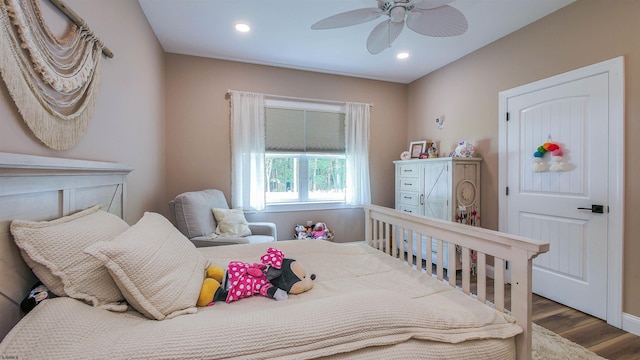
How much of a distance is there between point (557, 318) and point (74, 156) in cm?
352

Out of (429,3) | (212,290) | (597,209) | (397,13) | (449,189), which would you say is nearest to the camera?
(212,290)

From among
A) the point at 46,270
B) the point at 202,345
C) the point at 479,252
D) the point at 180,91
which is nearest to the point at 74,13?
the point at 46,270

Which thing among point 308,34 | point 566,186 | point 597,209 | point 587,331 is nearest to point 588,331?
point 587,331

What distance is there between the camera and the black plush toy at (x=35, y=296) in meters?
0.83

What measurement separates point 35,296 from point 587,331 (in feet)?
10.6

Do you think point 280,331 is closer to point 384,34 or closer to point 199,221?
point 199,221

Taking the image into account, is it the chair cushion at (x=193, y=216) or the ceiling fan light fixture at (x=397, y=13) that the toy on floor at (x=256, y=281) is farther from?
the ceiling fan light fixture at (x=397, y=13)

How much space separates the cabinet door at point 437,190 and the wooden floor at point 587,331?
99cm

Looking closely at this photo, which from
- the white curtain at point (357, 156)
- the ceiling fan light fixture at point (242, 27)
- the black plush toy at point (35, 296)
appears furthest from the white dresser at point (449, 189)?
the black plush toy at point (35, 296)

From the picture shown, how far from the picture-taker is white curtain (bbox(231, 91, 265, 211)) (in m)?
3.28

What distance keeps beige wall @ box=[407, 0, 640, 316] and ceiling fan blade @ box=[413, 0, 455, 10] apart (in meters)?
1.44

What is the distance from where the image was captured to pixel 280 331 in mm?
825

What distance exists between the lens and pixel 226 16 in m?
2.43

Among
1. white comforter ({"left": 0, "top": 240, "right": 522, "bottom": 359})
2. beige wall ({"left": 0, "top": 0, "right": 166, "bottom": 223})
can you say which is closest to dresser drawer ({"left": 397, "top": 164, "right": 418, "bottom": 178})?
white comforter ({"left": 0, "top": 240, "right": 522, "bottom": 359})
